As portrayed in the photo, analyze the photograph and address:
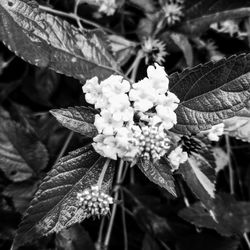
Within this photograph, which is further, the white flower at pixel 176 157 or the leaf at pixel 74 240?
the leaf at pixel 74 240

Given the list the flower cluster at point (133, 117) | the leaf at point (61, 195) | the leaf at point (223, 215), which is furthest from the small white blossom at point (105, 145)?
the leaf at point (223, 215)

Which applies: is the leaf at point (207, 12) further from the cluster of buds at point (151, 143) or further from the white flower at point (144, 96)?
the cluster of buds at point (151, 143)

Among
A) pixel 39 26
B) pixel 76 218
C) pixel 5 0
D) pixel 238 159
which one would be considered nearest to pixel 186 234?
pixel 238 159

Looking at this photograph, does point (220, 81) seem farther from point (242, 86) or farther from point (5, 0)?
point (5, 0)

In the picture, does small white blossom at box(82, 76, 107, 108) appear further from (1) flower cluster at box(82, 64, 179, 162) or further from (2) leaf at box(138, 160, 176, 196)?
(2) leaf at box(138, 160, 176, 196)

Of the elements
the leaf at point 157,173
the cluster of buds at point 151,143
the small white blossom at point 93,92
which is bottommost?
the leaf at point 157,173

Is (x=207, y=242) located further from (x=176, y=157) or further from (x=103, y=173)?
(x=103, y=173)
